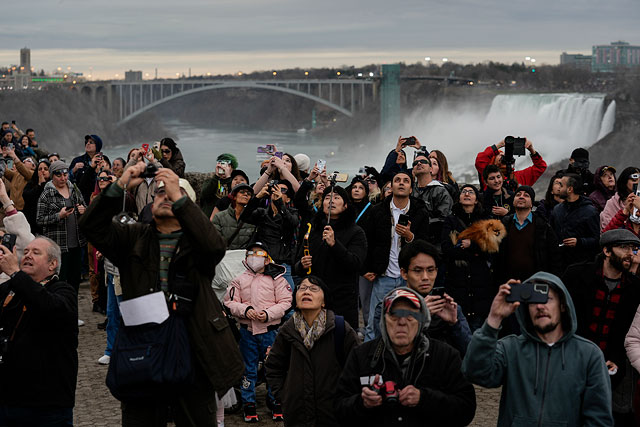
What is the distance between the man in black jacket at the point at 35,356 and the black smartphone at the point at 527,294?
2283 mm

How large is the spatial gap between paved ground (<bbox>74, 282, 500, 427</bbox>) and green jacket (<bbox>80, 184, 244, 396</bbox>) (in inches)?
94.7

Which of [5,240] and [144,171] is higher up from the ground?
[144,171]

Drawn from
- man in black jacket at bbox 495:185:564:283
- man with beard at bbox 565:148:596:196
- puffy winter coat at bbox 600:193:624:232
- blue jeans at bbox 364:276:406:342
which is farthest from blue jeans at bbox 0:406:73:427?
man with beard at bbox 565:148:596:196

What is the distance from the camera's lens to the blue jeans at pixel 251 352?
607cm

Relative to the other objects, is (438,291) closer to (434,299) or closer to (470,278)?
(434,299)

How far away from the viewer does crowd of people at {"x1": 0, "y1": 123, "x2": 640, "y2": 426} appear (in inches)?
138

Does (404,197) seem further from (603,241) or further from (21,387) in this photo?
(21,387)

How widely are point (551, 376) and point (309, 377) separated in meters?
1.59

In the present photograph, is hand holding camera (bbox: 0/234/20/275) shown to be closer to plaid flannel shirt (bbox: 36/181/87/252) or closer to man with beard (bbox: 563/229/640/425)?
man with beard (bbox: 563/229/640/425)

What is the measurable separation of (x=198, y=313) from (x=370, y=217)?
11.3 ft

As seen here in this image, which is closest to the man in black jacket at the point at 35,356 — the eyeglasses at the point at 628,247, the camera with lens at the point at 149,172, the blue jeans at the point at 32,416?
the blue jeans at the point at 32,416

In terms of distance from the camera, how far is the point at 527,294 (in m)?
3.39

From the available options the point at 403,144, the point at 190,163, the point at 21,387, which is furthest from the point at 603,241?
the point at 190,163

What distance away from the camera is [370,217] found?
702 centimetres
